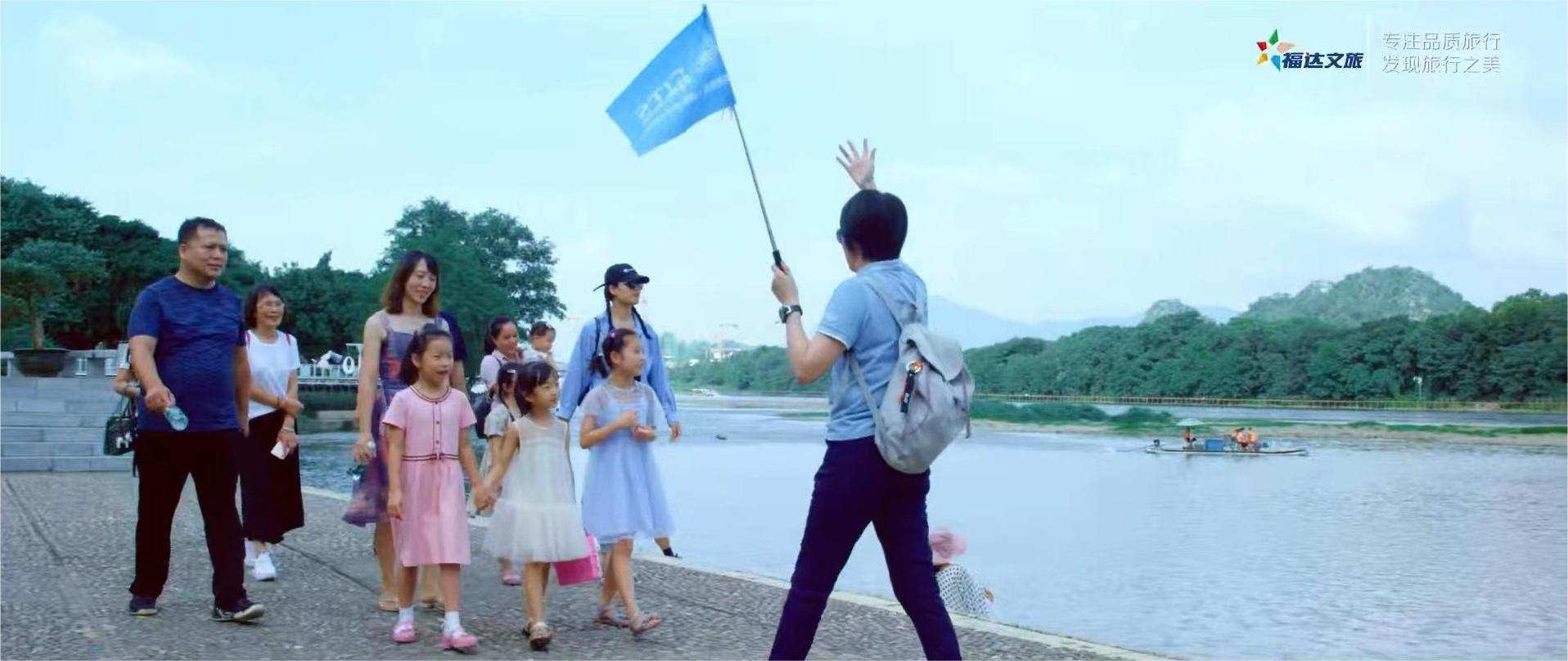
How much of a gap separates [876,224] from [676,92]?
5.85ft

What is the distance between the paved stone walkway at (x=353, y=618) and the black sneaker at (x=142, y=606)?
3 centimetres

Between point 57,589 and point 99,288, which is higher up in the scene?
point 99,288

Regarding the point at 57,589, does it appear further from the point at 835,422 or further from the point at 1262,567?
the point at 1262,567

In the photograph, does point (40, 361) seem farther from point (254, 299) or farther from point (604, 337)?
point (604, 337)

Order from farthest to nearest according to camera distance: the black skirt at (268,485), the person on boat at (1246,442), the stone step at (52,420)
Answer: the person on boat at (1246,442) → the stone step at (52,420) → the black skirt at (268,485)

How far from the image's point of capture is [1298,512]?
1136 inches

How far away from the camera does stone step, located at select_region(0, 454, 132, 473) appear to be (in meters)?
16.8

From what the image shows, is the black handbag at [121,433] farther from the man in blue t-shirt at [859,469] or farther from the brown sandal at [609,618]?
the man in blue t-shirt at [859,469]

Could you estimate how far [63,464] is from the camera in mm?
17141

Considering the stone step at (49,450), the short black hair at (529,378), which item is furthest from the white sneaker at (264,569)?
the stone step at (49,450)

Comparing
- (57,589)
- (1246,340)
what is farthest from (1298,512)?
(1246,340)

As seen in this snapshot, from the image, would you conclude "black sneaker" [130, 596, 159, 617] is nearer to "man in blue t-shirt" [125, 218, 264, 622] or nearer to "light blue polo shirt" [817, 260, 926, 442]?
"man in blue t-shirt" [125, 218, 264, 622]

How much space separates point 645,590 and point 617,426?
170 centimetres

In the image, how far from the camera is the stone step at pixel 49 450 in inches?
672
